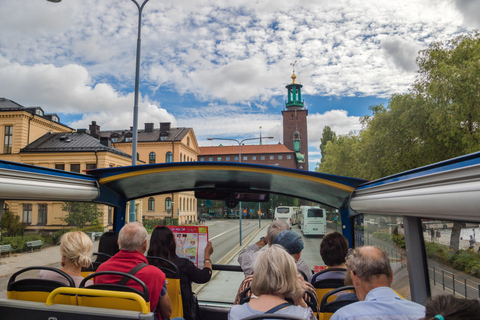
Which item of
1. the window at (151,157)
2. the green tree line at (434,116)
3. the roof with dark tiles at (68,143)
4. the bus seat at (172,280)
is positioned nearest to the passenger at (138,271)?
the bus seat at (172,280)

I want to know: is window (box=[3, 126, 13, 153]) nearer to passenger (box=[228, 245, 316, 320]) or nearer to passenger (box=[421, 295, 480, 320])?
passenger (box=[228, 245, 316, 320])

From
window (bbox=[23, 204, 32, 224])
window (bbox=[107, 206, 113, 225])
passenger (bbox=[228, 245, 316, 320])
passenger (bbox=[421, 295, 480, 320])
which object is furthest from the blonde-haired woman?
passenger (bbox=[421, 295, 480, 320])

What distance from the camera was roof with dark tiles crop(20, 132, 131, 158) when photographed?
37.5 m

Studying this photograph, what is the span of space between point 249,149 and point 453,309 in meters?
133

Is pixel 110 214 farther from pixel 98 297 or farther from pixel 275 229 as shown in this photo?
pixel 98 297

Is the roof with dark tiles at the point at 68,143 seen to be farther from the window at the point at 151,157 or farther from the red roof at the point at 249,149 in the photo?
the red roof at the point at 249,149

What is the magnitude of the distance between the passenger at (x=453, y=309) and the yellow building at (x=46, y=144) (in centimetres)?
2942

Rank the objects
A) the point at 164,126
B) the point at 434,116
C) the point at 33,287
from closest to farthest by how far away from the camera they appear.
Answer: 1. the point at 33,287
2. the point at 434,116
3. the point at 164,126

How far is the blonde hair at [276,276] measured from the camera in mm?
2551

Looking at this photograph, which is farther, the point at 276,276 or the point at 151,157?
the point at 151,157

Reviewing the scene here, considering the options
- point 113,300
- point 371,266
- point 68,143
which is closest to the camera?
point 371,266

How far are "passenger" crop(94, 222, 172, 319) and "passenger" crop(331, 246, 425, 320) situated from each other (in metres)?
1.68

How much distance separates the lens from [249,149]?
134 m

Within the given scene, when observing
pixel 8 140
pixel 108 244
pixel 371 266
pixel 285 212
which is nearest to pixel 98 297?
pixel 371 266
